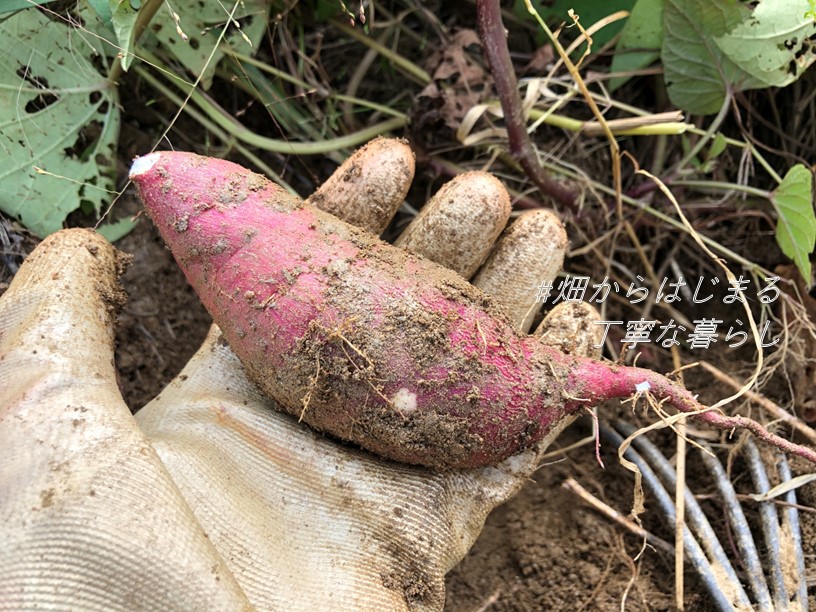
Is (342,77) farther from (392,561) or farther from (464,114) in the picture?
(392,561)

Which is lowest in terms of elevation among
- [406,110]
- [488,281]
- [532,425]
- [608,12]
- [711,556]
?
[711,556]

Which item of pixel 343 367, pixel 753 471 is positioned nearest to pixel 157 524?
pixel 343 367

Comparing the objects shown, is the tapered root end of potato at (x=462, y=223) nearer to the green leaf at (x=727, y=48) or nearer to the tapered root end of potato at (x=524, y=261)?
the tapered root end of potato at (x=524, y=261)

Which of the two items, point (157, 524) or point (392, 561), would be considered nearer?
point (157, 524)

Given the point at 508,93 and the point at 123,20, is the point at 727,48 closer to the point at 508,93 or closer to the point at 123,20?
the point at 508,93

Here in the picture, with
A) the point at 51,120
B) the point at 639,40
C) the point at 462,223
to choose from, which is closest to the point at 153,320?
the point at 51,120

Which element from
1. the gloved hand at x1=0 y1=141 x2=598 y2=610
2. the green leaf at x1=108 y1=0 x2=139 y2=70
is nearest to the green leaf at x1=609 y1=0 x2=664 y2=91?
the gloved hand at x1=0 y1=141 x2=598 y2=610
